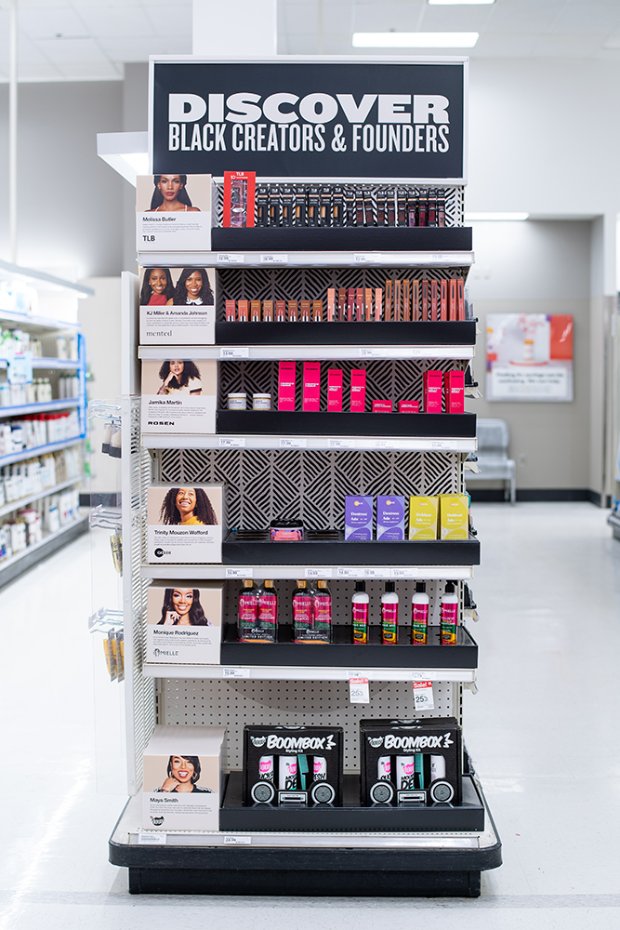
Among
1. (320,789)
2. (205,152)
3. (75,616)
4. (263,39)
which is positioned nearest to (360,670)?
(320,789)

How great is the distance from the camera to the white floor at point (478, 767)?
113 inches

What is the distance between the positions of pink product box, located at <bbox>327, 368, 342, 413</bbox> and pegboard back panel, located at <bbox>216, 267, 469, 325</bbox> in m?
0.33

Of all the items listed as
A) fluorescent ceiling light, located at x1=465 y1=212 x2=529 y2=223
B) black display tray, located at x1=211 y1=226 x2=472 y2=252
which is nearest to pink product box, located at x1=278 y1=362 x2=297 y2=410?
black display tray, located at x1=211 y1=226 x2=472 y2=252

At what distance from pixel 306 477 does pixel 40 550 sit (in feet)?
17.6

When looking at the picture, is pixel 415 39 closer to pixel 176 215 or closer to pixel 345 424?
pixel 176 215

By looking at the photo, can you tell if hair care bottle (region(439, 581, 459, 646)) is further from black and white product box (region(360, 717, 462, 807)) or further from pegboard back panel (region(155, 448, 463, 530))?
pegboard back panel (region(155, 448, 463, 530))

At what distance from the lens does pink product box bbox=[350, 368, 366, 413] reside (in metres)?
3.16

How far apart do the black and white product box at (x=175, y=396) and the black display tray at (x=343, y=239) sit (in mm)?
394

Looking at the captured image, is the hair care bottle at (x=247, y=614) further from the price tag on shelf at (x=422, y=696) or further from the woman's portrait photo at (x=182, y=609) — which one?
the price tag on shelf at (x=422, y=696)

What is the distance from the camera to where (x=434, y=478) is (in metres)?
3.37

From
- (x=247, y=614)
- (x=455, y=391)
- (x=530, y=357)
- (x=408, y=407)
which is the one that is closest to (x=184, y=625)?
(x=247, y=614)

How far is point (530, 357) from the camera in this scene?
38.8ft

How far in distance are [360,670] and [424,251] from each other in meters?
1.31

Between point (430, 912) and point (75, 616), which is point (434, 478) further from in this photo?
point (75, 616)
